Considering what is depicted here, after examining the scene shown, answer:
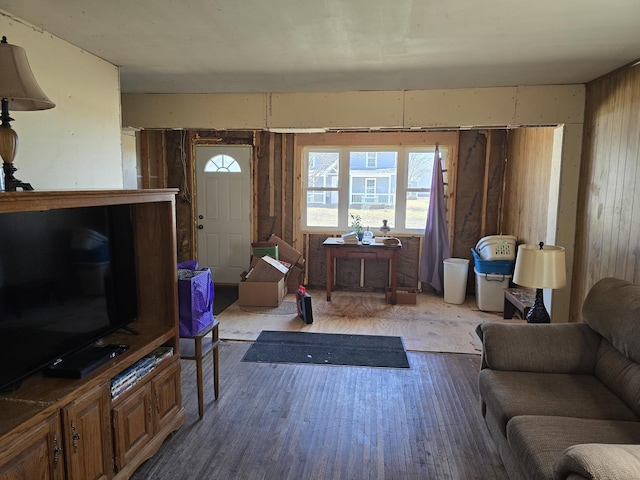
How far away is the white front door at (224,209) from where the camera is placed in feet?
19.8

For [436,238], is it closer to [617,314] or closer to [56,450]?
[617,314]

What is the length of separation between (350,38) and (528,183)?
3272 millimetres

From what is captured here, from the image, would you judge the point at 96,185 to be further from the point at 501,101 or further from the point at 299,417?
the point at 501,101

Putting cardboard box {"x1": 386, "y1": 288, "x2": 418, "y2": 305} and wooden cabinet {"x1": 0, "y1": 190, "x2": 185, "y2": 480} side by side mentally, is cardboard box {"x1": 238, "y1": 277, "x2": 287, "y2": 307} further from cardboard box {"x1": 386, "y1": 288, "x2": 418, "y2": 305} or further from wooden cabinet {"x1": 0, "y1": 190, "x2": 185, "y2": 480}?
wooden cabinet {"x1": 0, "y1": 190, "x2": 185, "y2": 480}

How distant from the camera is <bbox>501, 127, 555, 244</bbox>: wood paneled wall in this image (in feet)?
14.5

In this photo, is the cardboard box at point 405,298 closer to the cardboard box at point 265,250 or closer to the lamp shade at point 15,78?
the cardboard box at point 265,250

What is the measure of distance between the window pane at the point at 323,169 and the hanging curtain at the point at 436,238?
1333mm

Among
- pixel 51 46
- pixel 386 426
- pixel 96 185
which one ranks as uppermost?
pixel 51 46

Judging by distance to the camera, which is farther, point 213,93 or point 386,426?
point 213,93

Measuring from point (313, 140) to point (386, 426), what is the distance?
4125 mm

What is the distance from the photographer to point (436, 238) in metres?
5.72

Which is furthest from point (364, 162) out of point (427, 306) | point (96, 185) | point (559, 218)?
point (96, 185)

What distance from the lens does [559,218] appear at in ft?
12.0

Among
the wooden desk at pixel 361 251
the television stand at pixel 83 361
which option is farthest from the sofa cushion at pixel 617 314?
the wooden desk at pixel 361 251
